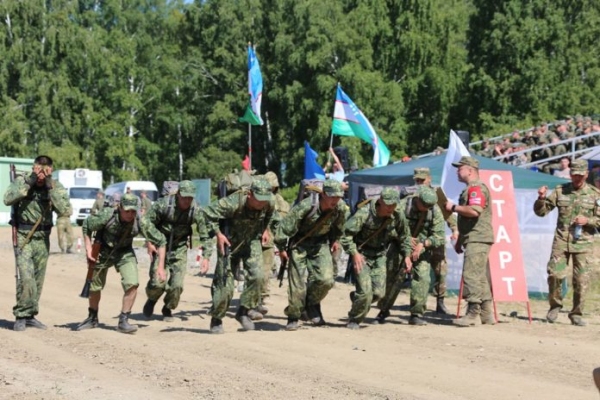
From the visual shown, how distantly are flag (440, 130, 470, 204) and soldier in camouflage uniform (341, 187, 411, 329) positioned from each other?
409 cm

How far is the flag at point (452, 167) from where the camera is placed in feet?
54.5

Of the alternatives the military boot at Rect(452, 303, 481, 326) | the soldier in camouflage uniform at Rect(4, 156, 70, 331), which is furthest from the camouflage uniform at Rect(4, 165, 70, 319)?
the military boot at Rect(452, 303, 481, 326)

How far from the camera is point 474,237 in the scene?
43.4 feet

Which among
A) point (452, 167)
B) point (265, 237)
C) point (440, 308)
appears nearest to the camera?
point (265, 237)

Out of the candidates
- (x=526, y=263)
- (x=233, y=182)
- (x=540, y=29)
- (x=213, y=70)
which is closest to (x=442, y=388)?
(x=233, y=182)

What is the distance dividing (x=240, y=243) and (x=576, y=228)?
14.6 ft

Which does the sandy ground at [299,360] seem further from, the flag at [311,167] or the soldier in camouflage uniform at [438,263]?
the flag at [311,167]

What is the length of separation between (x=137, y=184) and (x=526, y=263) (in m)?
26.9

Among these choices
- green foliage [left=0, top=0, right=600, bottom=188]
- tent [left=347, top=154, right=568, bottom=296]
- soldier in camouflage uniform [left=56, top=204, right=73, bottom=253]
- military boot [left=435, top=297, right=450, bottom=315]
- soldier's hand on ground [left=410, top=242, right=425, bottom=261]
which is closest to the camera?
soldier's hand on ground [left=410, top=242, right=425, bottom=261]

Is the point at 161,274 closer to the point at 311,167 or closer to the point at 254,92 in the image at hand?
the point at 311,167

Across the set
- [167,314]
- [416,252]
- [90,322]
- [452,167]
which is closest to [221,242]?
[90,322]

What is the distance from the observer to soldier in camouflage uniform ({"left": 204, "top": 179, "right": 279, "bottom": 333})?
1198 centimetres

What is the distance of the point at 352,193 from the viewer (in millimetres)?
20781

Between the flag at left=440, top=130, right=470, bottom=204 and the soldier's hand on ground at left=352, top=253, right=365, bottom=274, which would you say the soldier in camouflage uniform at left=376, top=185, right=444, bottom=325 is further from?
the flag at left=440, top=130, right=470, bottom=204
